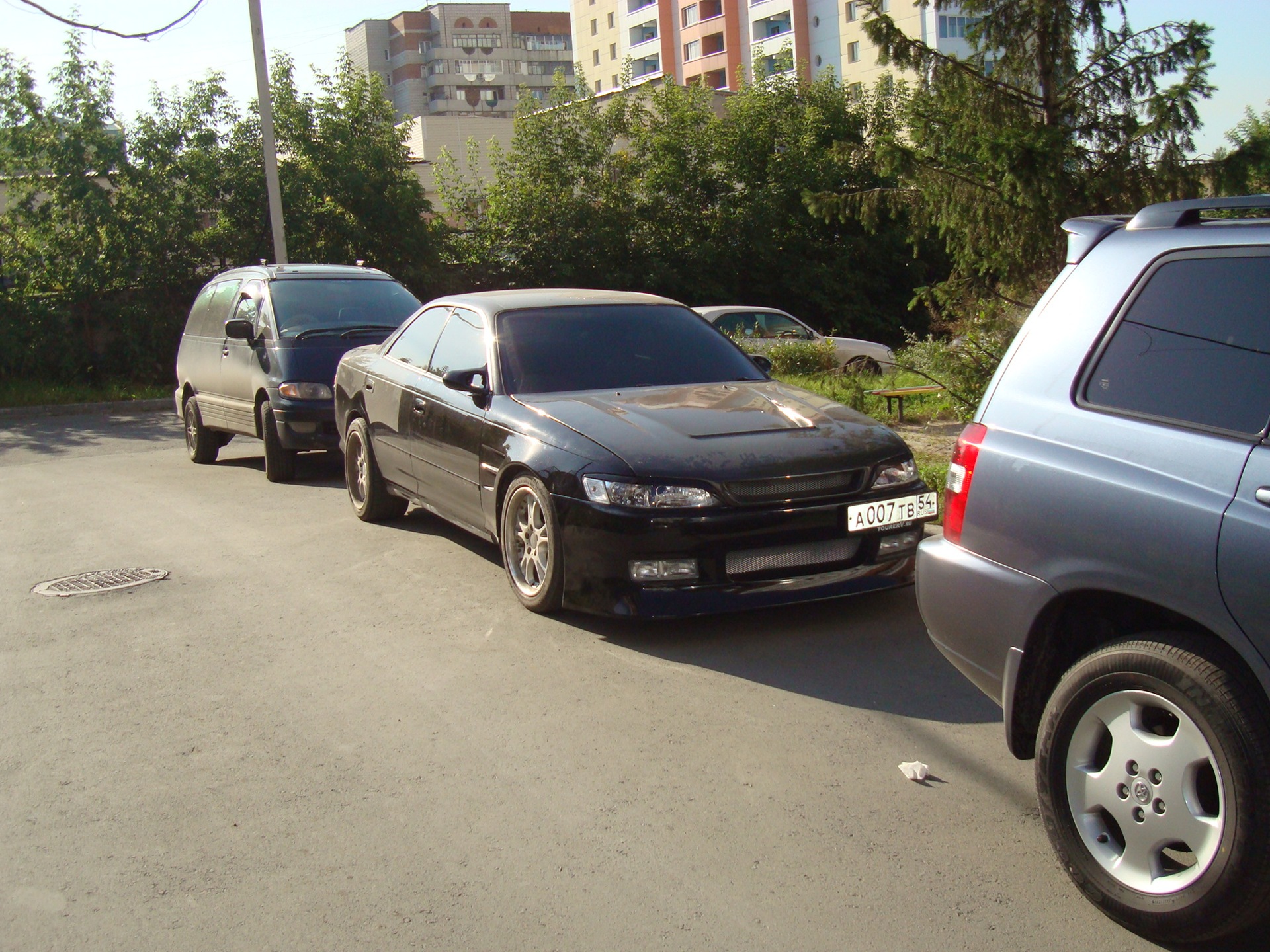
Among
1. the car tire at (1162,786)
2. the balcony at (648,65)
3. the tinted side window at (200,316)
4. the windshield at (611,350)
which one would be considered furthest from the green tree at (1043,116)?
the balcony at (648,65)

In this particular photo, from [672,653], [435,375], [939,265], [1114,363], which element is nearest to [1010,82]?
[435,375]

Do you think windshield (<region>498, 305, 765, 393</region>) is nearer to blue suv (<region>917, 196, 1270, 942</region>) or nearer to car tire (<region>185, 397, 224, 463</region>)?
blue suv (<region>917, 196, 1270, 942</region>)

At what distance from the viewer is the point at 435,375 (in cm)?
763

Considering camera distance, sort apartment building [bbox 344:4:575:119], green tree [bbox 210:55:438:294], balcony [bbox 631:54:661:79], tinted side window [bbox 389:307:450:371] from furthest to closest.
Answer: apartment building [bbox 344:4:575:119]
balcony [bbox 631:54:661:79]
green tree [bbox 210:55:438:294]
tinted side window [bbox 389:307:450:371]

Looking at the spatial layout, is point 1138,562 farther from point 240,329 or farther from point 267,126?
point 267,126

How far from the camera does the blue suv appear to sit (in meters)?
2.88

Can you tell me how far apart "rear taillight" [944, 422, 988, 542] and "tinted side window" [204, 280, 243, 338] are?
967 cm

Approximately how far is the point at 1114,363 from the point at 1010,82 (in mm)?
8475

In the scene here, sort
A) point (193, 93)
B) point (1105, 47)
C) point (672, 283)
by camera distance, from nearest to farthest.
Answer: point (1105, 47)
point (193, 93)
point (672, 283)

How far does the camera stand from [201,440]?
499 inches

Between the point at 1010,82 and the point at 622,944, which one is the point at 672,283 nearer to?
the point at 1010,82

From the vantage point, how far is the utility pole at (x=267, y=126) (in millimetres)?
19375

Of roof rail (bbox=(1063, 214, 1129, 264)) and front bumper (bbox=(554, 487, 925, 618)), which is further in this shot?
front bumper (bbox=(554, 487, 925, 618))

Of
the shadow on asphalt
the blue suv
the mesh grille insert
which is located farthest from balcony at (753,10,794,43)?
the blue suv
